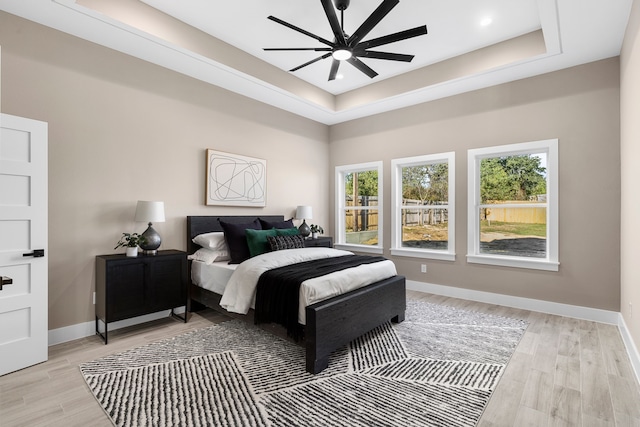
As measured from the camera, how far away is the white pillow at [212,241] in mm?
3852

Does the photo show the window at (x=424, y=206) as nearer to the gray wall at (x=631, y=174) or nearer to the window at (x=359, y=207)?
the window at (x=359, y=207)

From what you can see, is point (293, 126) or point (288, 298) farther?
point (293, 126)

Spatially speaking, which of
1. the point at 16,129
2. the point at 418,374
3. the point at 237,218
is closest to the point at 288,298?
the point at 418,374

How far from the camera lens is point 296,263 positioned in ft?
10.8

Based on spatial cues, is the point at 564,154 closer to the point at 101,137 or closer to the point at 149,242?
the point at 149,242

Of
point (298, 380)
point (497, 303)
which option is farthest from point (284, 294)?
point (497, 303)

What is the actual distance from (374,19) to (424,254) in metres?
3.40

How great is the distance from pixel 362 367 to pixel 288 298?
2.62 ft

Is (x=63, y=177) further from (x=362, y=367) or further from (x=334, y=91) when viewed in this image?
(x=334, y=91)

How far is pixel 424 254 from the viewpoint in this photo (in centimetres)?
498

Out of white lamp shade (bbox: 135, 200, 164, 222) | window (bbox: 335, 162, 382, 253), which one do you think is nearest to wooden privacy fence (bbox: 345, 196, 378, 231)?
window (bbox: 335, 162, 382, 253)

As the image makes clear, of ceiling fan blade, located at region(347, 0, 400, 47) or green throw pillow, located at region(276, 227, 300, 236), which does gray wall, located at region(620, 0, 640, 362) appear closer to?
ceiling fan blade, located at region(347, 0, 400, 47)

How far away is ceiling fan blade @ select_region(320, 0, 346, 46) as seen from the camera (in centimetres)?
253

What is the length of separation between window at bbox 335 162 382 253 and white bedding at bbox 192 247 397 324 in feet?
7.02
